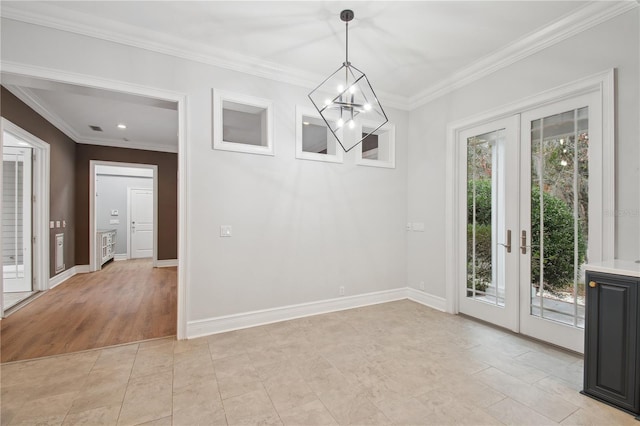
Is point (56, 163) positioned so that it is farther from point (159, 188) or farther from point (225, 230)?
point (225, 230)

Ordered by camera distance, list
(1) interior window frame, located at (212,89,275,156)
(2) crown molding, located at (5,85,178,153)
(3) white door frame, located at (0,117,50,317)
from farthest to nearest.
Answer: (3) white door frame, located at (0,117,50,317) < (2) crown molding, located at (5,85,178,153) < (1) interior window frame, located at (212,89,275,156)

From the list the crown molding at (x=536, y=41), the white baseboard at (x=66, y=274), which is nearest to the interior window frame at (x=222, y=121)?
the crown molding at (x=536, y=41)

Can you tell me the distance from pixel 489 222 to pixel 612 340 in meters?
1.69

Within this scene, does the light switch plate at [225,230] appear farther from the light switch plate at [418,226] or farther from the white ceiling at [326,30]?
the light switch plate at [418,226]

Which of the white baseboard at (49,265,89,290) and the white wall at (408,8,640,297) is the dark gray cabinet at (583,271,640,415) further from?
the white baseboard at (49,265,89,290)

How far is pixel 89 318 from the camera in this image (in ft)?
12.1

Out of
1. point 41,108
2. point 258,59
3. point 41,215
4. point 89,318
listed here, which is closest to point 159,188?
point 41,215

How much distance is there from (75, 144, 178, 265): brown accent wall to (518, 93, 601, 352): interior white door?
7341 millimetres

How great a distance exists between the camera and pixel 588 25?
2.62 m

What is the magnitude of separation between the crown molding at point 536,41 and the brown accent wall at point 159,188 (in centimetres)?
638

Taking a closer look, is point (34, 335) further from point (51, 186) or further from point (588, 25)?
point (588, 25)

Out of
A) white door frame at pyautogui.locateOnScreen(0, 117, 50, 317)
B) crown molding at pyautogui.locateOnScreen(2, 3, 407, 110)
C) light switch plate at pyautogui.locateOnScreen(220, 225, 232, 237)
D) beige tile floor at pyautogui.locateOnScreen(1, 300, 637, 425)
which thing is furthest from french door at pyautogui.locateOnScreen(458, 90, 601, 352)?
white door frame at pyautogui.locateOnScreen(0, 117, 50, 317)

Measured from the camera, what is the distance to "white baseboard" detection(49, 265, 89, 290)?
5.16 m

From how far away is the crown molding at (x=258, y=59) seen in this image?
254cm
